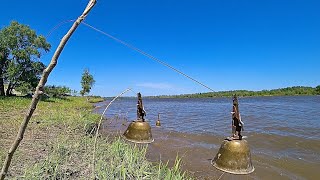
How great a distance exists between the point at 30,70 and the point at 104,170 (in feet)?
117

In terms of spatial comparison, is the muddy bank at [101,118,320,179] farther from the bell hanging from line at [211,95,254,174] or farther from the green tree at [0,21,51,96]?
the green tree at [0,21,51,96]

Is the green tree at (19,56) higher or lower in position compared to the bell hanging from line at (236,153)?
higher

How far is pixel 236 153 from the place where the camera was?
5.23 metres

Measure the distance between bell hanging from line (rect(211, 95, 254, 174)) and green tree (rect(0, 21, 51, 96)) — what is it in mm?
31506

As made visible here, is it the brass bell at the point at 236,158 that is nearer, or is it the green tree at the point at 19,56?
the brass bell at the point at 236,158

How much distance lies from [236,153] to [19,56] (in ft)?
111

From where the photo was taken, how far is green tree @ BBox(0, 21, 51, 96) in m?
32.5

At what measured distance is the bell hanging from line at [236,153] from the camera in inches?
205

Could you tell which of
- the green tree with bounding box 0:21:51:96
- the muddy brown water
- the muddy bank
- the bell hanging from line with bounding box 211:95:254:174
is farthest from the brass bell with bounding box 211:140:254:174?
the green tree with bounding box 0:21:51:96

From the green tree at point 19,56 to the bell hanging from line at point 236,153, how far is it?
3151 cm

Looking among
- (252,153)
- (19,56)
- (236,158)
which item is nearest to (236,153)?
(236,158)

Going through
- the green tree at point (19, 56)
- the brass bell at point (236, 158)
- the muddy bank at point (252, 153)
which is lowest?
the muddy bank at point (252, 153)

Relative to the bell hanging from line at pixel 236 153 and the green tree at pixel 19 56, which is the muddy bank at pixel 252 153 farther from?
the green tree at pixel 19 56

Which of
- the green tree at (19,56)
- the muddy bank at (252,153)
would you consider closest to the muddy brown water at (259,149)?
the muddy bank at (252,153)
